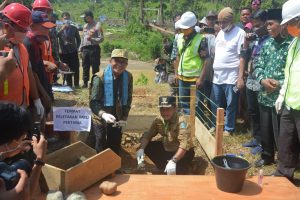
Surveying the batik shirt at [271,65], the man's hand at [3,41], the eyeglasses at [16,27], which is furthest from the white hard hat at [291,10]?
the man's hand at [3,41]

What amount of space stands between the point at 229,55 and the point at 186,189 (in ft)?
9.35

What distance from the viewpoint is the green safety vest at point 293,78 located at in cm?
342

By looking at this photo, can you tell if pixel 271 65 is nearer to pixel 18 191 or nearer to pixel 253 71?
pixel 253 71

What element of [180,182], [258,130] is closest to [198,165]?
[258,130]

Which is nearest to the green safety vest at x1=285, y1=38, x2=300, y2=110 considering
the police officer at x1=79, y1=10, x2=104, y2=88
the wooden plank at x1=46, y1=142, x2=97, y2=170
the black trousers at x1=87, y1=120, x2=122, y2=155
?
the wooden plank at x1=46, y1=142, x2=97, y2=170

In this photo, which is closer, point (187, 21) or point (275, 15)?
point (275, 15)

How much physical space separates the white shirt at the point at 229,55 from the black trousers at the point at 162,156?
4.49 ft

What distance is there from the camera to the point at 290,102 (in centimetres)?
347

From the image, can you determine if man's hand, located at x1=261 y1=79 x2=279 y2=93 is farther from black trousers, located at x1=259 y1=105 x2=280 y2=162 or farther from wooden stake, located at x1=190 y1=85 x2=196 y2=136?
wooden stake, located at x1=190 y1=85 x2=196 y2=136

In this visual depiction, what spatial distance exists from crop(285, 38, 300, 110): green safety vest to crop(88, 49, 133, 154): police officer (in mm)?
1623

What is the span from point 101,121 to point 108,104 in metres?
0.21

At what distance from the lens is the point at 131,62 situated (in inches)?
663

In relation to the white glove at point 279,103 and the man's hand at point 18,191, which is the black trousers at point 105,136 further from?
the man's hand at point 18,191

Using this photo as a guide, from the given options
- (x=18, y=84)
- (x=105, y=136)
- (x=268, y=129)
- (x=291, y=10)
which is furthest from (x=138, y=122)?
(x=291, y=10)
